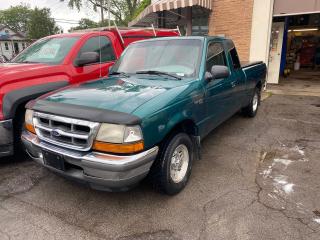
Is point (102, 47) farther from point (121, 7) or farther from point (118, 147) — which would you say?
point (121, 7)

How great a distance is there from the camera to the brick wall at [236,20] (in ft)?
35.3

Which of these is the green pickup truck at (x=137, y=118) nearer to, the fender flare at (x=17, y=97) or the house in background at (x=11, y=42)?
the fender flare at (x=17, y=97)

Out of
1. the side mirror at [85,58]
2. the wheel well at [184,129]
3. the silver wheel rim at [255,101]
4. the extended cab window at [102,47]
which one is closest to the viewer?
the wheel well at [184,129]

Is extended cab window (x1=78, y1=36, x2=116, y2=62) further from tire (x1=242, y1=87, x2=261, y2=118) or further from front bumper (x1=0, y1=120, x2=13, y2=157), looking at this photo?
tire (x1=242, y1=87, x2=261, y2=118)

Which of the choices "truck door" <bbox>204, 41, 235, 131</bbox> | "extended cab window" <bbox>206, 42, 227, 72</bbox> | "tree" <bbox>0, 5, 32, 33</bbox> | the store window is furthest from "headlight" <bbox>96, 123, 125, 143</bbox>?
"tree" <bbox>0, 5, 32, 33</bbox>

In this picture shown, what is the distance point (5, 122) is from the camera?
157 inches

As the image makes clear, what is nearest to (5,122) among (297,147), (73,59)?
(73,59)

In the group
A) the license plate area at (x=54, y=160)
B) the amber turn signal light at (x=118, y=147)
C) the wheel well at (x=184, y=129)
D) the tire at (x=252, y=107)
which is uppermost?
the amber turn signal light at (x=118, y=147)

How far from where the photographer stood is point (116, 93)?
3260 millimetres

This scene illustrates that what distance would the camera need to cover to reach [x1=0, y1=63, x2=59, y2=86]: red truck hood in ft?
13.7

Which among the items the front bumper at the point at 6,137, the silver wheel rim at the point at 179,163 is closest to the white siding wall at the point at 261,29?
the silver wheel rim at the point at 179,163

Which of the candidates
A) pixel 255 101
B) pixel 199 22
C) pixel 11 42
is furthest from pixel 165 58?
pixel 11 42

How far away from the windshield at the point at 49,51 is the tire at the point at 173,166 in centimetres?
283

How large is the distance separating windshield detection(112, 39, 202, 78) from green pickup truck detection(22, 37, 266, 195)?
0.5 inches
